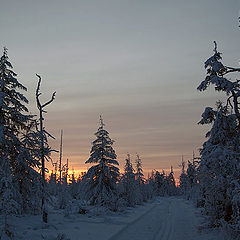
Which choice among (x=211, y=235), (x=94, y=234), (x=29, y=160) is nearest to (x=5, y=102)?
(x=29, y=160)

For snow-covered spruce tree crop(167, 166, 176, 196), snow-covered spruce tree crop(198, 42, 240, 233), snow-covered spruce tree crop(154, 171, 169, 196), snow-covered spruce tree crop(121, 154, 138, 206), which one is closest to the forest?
snow-covered spruce tree crop(198, 42, 240, 233)

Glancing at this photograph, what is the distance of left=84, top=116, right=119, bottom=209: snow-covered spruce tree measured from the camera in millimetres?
29906

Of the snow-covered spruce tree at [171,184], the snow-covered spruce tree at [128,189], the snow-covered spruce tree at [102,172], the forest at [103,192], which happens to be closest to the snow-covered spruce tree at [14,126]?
the forest at [103,192]

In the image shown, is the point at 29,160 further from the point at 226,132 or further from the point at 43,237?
the point at 226,132

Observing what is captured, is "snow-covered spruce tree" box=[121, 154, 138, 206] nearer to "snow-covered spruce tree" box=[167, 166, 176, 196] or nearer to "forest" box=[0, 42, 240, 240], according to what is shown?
"forest" box=[0, 42, 240, 240]

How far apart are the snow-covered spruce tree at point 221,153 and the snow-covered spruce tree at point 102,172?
14761 mm

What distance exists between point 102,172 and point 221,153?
18.3m

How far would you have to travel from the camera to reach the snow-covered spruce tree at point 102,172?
2991cm

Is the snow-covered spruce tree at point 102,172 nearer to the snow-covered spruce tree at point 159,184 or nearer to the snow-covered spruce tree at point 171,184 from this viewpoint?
the snow-covered spruce tree at point 159,184

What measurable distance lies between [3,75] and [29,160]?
21.5 ft

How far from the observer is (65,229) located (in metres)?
16.9

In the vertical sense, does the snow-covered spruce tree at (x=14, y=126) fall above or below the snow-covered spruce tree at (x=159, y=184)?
above

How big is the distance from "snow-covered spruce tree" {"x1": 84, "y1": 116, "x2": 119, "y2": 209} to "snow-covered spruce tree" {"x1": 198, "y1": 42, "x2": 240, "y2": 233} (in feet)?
48.4

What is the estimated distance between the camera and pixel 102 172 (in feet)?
100
